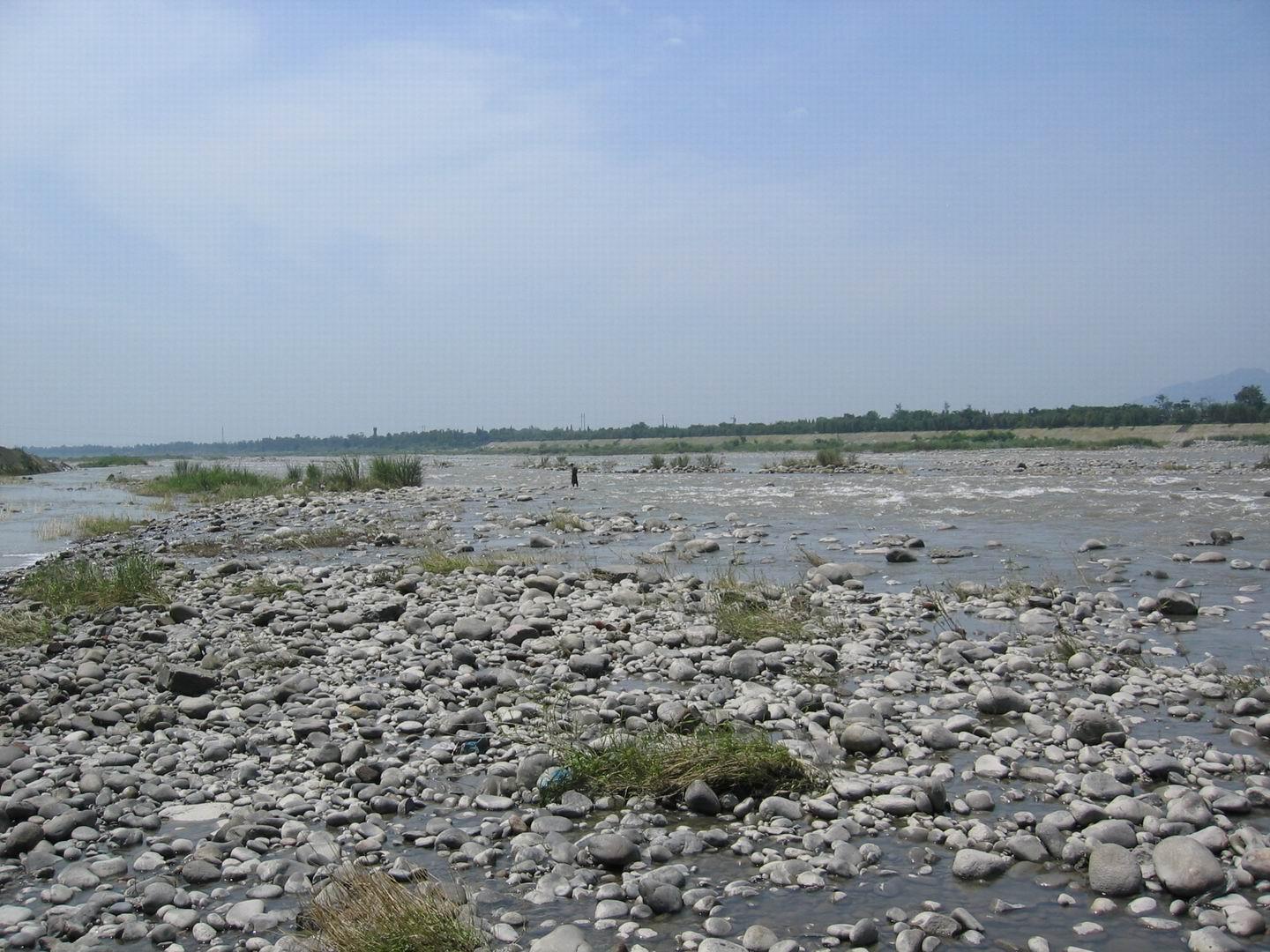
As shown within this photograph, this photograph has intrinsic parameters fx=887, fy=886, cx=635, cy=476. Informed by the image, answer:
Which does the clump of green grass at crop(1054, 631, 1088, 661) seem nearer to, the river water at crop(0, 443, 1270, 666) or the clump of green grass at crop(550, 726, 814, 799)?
the river water at crop(0, 443, 1270, 666)

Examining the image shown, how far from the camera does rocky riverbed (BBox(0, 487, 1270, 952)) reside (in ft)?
12.5

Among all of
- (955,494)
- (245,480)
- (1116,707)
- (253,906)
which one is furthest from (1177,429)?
(253,906)

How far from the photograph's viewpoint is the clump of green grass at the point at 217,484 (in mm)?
31469

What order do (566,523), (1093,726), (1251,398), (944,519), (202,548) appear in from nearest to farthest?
(1093,726)
(202,548)
(566,523)
(944,519)
(1251,398)

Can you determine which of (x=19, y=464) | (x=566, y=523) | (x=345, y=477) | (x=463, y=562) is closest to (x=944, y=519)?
(x=566, y=523)

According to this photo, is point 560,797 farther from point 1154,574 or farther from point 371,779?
point 1154,574

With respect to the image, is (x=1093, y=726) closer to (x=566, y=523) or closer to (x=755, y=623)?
(x=755, y=623)

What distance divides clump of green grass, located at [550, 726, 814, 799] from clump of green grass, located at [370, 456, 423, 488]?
2759cm

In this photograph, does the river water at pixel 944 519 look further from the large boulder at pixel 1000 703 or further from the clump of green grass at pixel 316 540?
the large boulder at pixel 1000 703

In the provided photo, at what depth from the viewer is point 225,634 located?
900 cm

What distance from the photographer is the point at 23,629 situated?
9.18 metres

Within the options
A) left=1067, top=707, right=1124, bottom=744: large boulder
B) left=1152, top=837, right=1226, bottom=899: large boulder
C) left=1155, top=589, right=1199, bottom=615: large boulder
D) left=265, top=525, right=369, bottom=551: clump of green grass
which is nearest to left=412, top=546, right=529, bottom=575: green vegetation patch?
left=265, top=525, right=369, bottom=551: clump of green grass

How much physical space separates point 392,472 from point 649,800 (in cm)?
2889

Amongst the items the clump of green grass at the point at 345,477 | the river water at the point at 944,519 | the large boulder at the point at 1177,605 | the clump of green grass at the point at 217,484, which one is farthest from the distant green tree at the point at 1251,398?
the large boulder at the point at 1177,605
